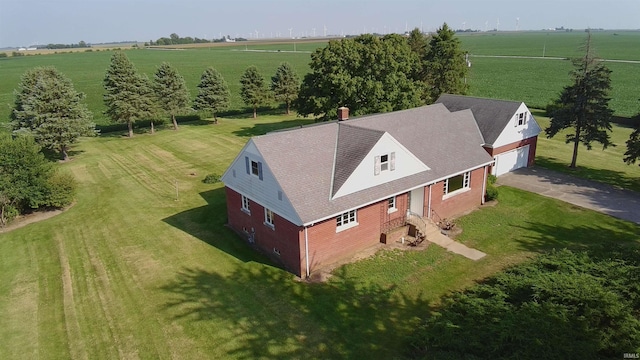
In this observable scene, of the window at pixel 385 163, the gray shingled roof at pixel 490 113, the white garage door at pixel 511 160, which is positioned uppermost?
the gray shingled roof at pixel 490 113

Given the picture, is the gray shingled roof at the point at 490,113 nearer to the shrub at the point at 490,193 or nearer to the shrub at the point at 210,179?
the shrub at the point at 490,193

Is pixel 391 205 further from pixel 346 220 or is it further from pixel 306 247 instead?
pixel 306 247

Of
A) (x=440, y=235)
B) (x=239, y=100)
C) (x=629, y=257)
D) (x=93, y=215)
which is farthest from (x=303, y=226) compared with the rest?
(x=239, y=100)

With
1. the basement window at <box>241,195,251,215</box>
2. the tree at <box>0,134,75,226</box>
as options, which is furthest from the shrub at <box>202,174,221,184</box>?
the basement window at <box>241,195,251,215</box>

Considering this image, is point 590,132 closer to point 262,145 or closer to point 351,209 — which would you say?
point 351,209

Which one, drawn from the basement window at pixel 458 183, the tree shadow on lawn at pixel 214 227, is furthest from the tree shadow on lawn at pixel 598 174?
the tree shadow on lawn at pixel 214 227

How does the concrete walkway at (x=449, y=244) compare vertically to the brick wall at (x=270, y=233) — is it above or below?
below

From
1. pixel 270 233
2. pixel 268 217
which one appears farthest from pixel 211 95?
pixel 270 233

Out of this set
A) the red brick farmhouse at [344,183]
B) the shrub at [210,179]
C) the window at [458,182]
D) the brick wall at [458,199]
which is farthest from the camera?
the shrub at [210,179]

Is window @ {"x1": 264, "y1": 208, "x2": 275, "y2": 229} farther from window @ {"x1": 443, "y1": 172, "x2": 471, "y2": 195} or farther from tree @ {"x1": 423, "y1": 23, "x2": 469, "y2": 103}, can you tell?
tree @ {"x1": 423, "y1": 23, "x2": 469, "y2": 103}
